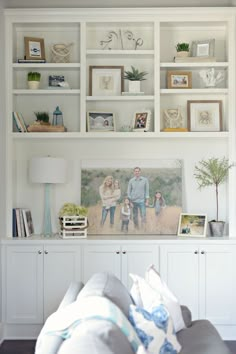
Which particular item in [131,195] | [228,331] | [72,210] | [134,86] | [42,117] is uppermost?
[134,86]

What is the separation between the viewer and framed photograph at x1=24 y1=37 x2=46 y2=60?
4.90 m

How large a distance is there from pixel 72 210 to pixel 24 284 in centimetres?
73

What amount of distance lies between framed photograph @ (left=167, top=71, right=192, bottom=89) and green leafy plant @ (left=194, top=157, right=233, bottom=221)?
70cm

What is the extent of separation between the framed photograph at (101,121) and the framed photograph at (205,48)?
0.94 metres

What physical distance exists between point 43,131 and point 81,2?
47.5 inches

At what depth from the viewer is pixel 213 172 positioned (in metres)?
4.82

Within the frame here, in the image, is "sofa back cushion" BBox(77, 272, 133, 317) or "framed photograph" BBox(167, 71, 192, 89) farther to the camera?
"framed photograph" BBox(167, 71, 192, 89)

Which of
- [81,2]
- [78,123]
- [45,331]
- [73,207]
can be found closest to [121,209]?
[73,207]

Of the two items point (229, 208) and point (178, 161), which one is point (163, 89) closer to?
point (178, 161)

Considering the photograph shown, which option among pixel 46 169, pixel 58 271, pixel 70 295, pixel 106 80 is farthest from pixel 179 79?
pixel 70 295

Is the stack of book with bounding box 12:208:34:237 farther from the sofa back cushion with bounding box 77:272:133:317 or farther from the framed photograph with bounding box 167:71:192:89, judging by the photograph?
the sofa back cushion with bounding box 77:272:133:317

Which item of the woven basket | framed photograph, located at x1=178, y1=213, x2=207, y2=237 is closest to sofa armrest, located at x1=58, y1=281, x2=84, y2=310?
framed photograph, located at x1=178, y1=213, x2=207, y2=237

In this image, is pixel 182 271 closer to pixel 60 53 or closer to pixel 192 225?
pixel 192 225

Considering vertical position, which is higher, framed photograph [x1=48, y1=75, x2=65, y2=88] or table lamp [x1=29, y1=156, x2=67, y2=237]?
framed photograph [x1=48, y1=75, x2=65, y2=88]
